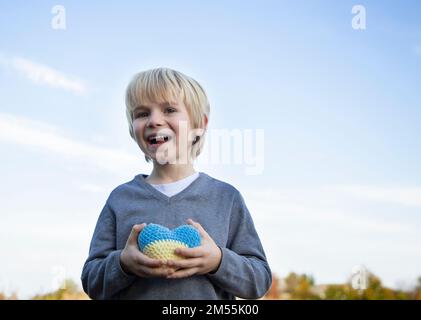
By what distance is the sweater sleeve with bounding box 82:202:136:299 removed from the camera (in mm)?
1449

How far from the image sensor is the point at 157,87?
1.62 metres

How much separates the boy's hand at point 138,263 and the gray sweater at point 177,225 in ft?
0.12

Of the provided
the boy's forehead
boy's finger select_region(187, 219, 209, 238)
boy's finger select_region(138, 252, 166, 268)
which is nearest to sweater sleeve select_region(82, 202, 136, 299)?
boy's finger select_region(138, 252, 166, 268)

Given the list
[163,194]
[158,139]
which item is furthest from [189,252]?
[158,139]

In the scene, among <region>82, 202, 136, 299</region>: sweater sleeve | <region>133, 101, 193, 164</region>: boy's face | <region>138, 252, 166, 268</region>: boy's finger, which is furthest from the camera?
<region>133, 101, 193, 164</region>: boy's face

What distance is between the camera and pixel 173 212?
1560 millimetres

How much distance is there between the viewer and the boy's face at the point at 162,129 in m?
1.58

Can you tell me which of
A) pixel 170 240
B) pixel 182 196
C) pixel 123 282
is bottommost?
pixel 123 282

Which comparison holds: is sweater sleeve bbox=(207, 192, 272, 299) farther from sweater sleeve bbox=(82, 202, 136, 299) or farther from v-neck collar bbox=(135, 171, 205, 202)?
sweater sleeve bbox=(82, 202, 136, 299)

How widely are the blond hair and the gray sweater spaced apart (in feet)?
0.60
